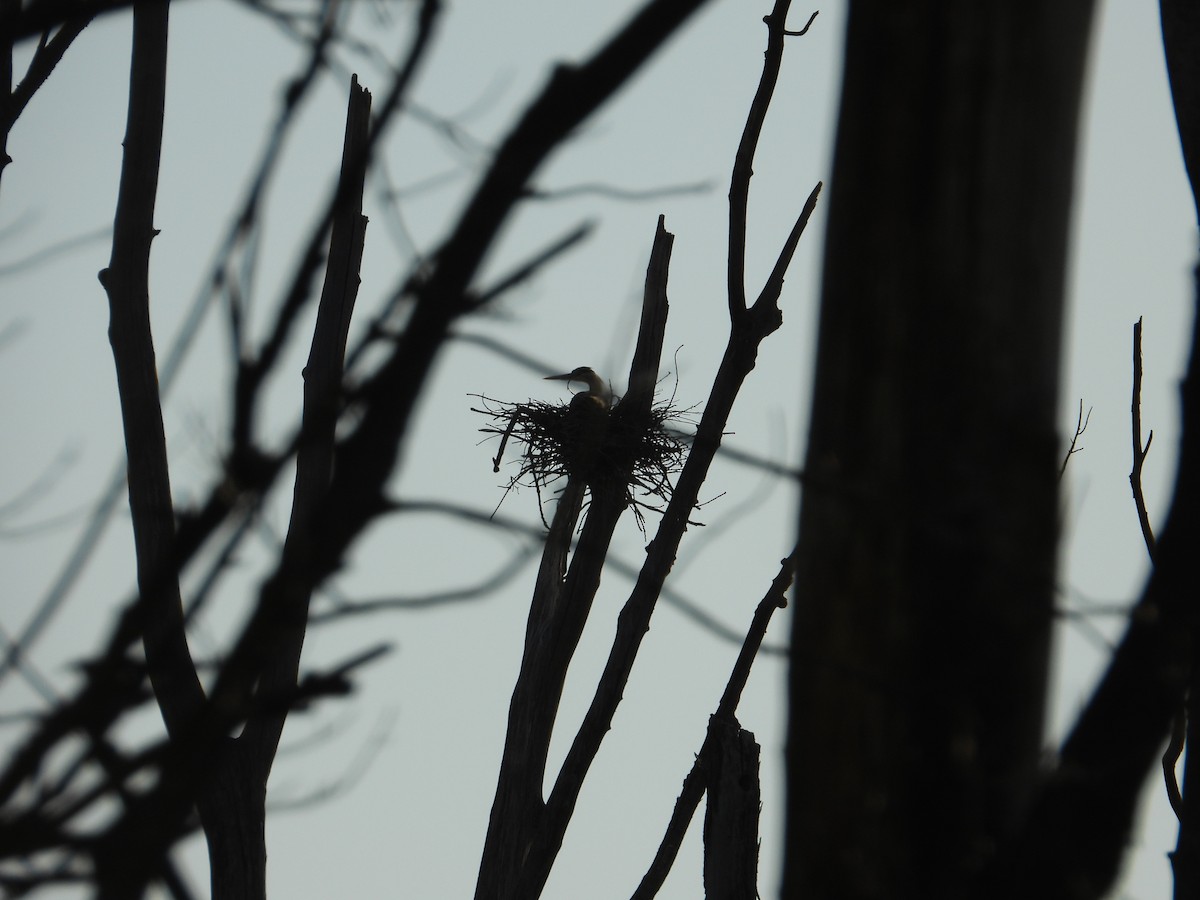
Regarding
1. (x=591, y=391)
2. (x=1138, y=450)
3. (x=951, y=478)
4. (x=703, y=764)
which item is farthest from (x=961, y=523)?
(x=591, y=391)

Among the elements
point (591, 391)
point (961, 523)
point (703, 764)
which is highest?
point (591, 391)

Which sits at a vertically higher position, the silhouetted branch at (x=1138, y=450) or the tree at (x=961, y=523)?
the silhouetted branch at (x=1138, y=450)

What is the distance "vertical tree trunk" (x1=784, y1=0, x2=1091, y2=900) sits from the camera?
1.54 meters

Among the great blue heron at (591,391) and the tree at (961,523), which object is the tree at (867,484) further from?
the great blue heron at (591,391)

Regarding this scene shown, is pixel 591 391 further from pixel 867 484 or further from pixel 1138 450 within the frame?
pixel 867 484

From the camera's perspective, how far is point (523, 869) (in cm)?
404

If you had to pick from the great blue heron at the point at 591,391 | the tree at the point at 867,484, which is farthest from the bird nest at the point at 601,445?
the tree at the point at 867,484

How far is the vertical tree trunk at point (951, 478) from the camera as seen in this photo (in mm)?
1542

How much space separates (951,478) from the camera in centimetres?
156

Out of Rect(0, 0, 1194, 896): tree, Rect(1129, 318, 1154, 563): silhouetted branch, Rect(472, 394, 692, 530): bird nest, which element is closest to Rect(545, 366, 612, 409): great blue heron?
Rect(472, 394, 692, 530): bird nest

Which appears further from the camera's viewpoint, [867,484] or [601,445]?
[601,445]

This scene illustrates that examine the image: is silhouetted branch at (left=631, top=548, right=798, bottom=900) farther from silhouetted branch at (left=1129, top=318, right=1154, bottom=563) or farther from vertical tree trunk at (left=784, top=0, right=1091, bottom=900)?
vertical tree trunk at (left=784, top=0, right=1091, bottom=900)

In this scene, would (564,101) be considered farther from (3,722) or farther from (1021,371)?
(3,722)

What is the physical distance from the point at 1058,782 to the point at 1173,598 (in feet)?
1.05
